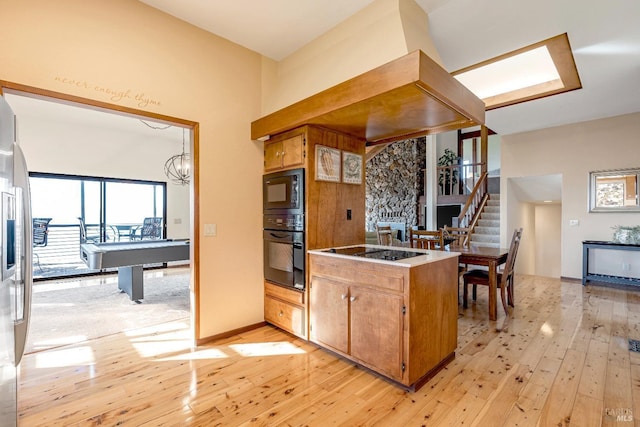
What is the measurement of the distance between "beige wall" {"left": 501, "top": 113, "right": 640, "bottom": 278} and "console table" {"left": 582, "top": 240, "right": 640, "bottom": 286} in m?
0.26

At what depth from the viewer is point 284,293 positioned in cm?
314

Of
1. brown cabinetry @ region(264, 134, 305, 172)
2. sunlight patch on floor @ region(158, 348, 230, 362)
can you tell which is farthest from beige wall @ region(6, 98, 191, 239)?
sunlight patch on floor @ region(158, 348, 230, 362)

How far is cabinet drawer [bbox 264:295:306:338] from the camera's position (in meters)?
2.96

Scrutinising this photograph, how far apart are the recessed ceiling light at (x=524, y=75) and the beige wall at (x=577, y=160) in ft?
6.75

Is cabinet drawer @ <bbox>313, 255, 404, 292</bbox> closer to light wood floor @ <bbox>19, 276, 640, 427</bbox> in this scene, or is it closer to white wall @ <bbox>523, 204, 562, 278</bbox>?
light wood floor @ <bbox>19, 276, 640, 427</bbox>

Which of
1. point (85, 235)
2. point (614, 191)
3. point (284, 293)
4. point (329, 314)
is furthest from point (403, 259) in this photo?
point (85, 235)

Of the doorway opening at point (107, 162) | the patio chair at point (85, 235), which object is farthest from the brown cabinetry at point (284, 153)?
the patio chair at point (85, 235)

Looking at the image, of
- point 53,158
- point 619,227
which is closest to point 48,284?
point 53,158

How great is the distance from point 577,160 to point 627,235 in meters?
1.48

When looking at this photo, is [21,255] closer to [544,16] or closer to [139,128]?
[544,16]

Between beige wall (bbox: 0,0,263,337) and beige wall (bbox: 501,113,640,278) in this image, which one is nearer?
beige wall (bbox: 0,0,263,337)

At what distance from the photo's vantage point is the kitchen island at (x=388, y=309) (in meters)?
2.11

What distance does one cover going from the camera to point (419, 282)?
2150 millimetres

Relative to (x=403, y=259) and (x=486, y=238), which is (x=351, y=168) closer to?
(x=403, y=259)
